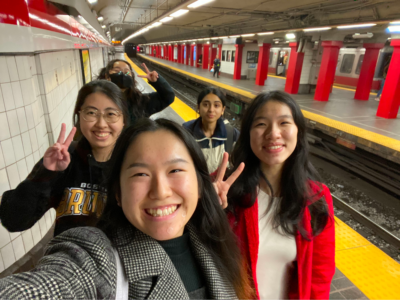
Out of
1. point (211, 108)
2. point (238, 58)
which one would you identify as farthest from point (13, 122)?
point (238, 58)

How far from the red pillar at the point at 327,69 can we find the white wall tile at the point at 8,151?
11.4 meters

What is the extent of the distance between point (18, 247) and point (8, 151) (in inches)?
39.7

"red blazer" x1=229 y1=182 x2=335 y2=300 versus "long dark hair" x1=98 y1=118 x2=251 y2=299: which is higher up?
"long dark hair" x1=98 y1=118 x2=251 y2=299

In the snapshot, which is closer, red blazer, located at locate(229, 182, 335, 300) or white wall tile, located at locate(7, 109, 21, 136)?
red blazer, located at locate(229, 182, 335, 300)

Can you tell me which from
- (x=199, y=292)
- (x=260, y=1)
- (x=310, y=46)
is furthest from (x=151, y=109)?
(x=310, y=46)

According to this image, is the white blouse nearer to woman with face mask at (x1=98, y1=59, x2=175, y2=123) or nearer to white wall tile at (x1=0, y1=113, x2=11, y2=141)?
woman with face mask at (x1=98, y1=59, x2=175, y2=123)

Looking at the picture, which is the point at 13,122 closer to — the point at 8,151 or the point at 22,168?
the point at 8,151

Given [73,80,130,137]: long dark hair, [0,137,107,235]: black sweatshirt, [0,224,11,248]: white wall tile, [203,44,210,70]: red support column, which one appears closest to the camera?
[0,137,107,235]: black sweatshirt

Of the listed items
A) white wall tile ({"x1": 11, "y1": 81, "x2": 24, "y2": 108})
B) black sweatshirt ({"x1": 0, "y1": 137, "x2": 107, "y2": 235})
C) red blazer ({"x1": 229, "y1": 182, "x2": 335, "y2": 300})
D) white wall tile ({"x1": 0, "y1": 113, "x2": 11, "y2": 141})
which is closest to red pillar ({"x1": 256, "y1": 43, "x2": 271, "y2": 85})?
white wall tile ({"x1": 11, "y1": 81, "x2": 24, "y2": 108})

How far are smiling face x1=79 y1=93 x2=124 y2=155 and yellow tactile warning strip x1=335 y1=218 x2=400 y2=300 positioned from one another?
2553 millimetres

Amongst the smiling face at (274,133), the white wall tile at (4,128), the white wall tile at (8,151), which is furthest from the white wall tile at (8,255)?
the smiling face at (274,133)

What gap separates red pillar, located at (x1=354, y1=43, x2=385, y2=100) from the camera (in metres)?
10.9

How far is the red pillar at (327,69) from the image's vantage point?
10.4 m

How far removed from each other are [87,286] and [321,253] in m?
1.29
